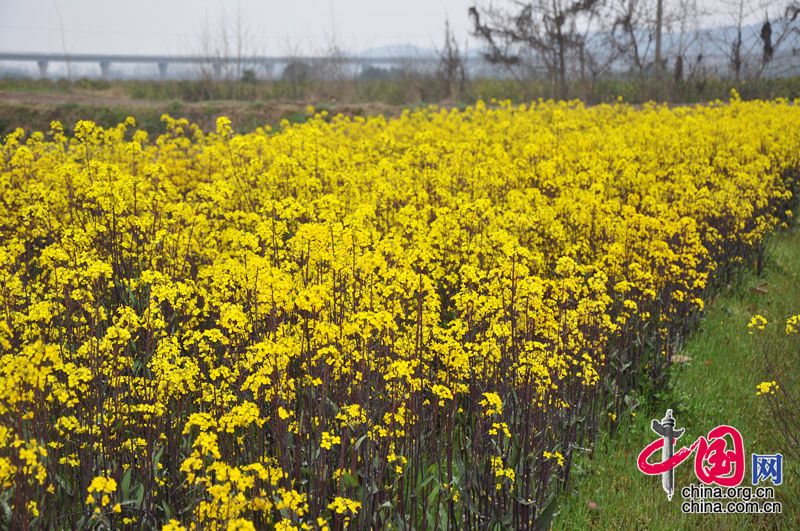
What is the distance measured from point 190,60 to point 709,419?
24.3m

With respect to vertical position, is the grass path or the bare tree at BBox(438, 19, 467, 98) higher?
the bare tree at BBox(438, 19, 467, 98)

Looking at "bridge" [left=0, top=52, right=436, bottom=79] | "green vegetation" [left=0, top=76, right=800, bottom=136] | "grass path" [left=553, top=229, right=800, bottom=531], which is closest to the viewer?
"grass path" [left=553, top=229, right=800, bottom=531]

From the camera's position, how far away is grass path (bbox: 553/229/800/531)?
404cm

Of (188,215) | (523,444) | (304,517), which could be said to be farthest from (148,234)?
(523,444)

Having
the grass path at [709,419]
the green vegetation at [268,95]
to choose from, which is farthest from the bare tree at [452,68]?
the grass path at [709,419]

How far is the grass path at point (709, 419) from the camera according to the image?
13.2ft

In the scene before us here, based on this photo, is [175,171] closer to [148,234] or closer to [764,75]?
[148,234]

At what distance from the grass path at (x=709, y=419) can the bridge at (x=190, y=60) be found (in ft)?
70.6

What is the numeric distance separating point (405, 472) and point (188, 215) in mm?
3101

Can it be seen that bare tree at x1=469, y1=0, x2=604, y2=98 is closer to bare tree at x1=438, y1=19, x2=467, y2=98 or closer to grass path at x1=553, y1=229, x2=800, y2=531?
bare tree at x1=438, y1=19, x2=467, y2=98

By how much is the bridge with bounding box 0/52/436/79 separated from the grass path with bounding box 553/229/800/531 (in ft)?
70.6

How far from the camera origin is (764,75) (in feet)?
78.3

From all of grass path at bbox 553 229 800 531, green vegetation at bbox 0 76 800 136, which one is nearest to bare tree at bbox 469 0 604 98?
green vegetation at bbox 0 76 800 136

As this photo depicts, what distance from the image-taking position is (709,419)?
511 centimetres
